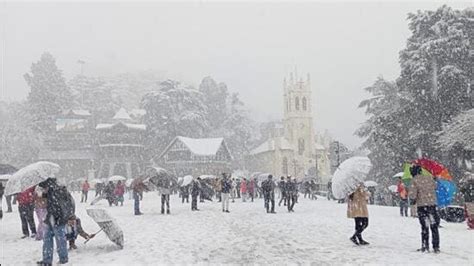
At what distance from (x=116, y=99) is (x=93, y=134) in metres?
32.4

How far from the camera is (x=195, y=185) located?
21984 millimetres

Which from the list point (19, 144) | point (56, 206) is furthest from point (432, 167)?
point (19, 144)

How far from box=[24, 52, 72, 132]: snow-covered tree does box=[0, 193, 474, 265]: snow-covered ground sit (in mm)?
62805

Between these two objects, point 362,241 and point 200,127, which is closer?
point 362,241

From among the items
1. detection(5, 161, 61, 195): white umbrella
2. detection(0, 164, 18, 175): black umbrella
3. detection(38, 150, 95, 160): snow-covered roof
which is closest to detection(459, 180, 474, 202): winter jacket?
detection(5, 161, 61, 195): white umbrella

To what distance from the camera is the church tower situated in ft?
302

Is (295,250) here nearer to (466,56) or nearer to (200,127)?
(466,56)

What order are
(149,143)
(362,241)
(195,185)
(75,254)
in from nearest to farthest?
(75,254)
(362,241)
(195,185)
(149,143)

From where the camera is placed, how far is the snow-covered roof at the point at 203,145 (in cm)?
6288

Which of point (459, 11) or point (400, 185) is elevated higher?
point (459, 11)

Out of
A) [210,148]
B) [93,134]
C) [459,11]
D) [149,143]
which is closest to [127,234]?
[459,11]

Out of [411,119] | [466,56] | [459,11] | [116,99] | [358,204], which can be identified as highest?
[116,99]

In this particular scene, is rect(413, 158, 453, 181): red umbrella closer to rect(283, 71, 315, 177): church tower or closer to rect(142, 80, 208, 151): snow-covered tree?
rect(142, 80, 208, 151): snow-covered tree

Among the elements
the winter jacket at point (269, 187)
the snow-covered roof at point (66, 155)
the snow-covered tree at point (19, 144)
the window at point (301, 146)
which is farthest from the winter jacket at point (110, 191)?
the window at point (301, 146)
